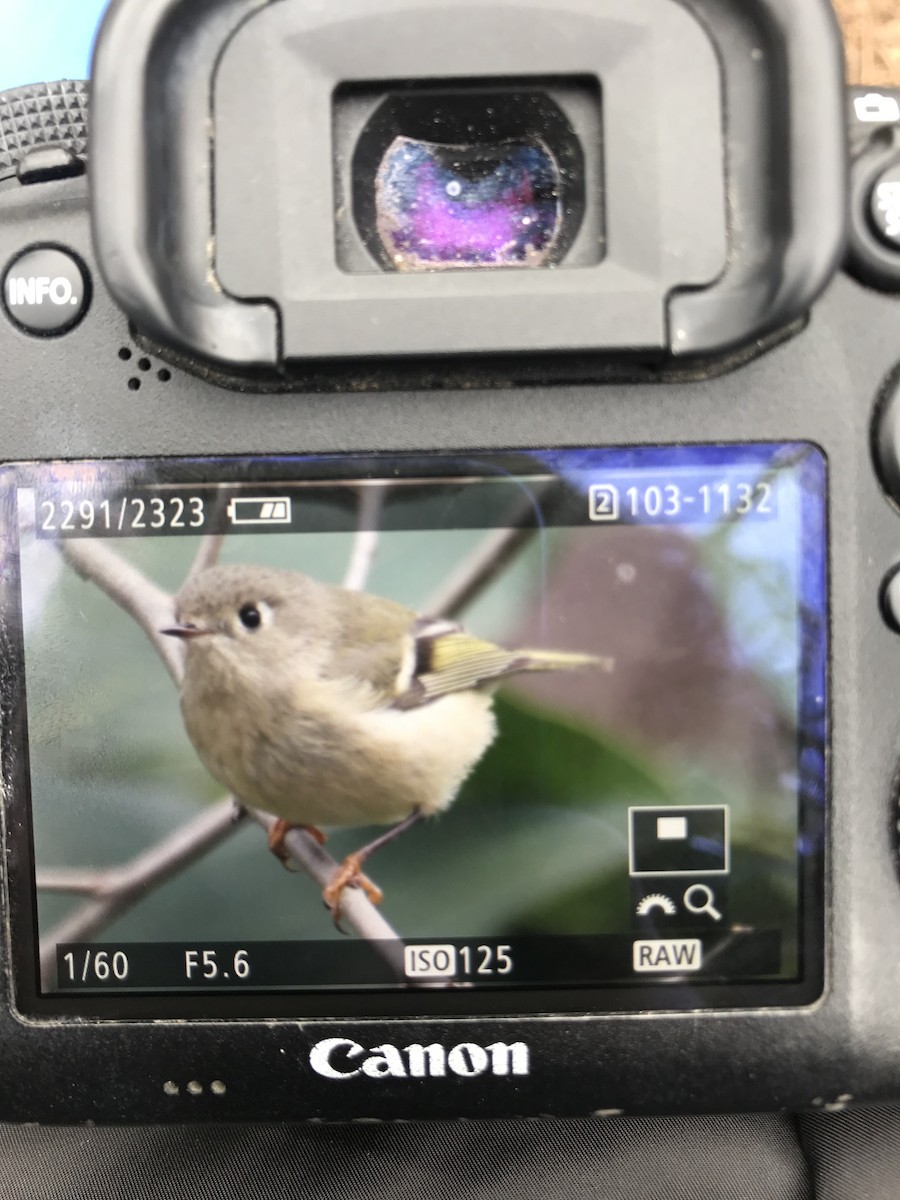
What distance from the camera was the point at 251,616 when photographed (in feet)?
1.32

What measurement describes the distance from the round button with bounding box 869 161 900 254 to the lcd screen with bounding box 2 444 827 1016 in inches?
3.3

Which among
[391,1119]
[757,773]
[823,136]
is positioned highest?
[823,136]

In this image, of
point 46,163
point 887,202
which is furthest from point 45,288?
point 887,202

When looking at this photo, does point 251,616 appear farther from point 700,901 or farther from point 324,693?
point 700,901

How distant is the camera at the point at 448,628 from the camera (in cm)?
38

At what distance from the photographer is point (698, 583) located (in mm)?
399

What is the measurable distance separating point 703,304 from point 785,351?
0.14 feet

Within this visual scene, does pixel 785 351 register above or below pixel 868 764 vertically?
above

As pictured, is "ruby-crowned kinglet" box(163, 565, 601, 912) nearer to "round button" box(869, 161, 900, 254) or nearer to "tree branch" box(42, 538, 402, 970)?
"tree branch" box(42, 538, 402, 970)

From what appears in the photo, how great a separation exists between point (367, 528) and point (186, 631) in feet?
0.25

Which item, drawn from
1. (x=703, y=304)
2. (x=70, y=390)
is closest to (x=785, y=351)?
(x=703, y=304)

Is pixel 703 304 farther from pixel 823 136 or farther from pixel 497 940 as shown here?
pixel 497 940

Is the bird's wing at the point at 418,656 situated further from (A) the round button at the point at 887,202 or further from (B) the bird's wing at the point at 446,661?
(A) the round button at the point at 887,202

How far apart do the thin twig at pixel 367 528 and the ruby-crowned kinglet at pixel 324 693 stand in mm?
11
